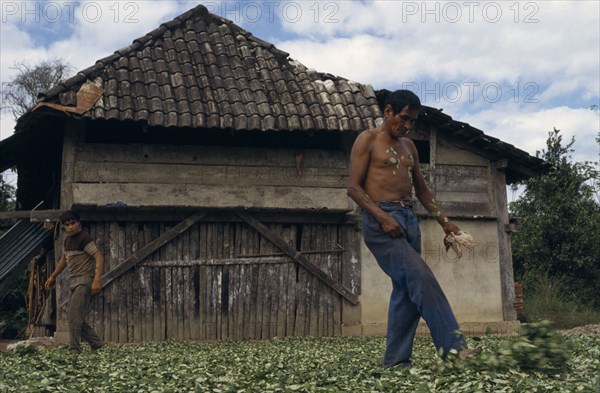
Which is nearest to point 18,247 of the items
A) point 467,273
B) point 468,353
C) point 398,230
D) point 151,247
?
point 151,247

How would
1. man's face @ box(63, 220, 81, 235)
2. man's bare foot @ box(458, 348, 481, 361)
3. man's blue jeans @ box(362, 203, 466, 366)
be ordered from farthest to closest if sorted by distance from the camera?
man's face @ box(63, 220, 81, 235)
man's blue jeans @ box(362, 203, 466, 366)
man's bare foot @ box(458, 348, 481, 361)

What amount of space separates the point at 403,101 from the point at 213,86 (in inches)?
314

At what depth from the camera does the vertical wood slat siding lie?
13367 mm

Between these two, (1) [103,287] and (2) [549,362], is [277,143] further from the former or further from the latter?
(2) [549,362]

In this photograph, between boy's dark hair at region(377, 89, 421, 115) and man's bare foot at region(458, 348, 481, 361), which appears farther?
boy's dark hair at region(377, 89, 421, 115)

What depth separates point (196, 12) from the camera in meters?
15.8

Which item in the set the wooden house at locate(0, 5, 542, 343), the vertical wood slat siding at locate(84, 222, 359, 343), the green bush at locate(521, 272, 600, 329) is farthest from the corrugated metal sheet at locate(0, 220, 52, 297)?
the green bush at locate(521, 272, 600, 329)

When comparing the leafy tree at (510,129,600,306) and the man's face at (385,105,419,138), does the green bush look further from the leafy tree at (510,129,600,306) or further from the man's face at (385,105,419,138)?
the man's face at (385,105,419,138)

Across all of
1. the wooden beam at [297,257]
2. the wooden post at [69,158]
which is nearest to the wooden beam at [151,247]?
the wooden beam at [297,257]

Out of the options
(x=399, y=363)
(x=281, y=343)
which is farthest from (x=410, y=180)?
(x=281, y=343)

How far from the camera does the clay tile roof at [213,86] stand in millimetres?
13086

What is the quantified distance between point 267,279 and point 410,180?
7.57 metres

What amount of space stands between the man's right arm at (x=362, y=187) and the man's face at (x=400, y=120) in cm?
20

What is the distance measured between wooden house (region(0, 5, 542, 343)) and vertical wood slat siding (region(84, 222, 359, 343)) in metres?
0.02
